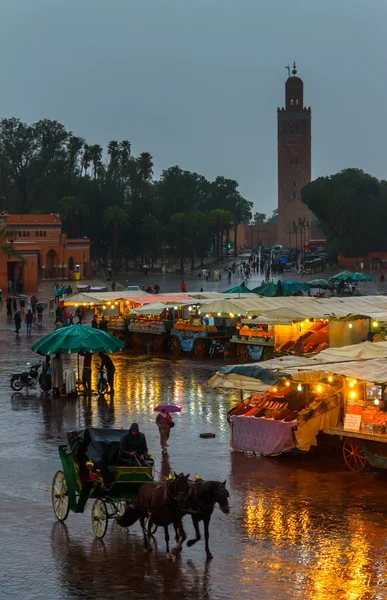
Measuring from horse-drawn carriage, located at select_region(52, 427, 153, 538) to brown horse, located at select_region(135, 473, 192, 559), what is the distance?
0.45 meters

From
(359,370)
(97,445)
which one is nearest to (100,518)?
(97,445)

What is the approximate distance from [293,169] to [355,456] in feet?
453

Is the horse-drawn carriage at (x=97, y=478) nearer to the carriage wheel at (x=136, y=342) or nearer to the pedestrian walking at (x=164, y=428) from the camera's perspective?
the pedestrian walking at (x=164, y=428)

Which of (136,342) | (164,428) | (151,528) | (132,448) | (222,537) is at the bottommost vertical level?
(222,537)

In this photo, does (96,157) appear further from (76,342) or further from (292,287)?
(76,342)

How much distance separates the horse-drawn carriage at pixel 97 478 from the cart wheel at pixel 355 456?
4.33 m

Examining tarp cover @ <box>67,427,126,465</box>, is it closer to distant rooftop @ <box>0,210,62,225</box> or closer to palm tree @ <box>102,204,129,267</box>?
distant rooftop @ <box>0,210,62,225</box>

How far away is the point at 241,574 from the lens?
10953 millimetres

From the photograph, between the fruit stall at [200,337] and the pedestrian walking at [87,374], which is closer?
the pedestrian walking at [87,374]

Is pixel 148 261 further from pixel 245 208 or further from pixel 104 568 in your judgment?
pixel 104 568

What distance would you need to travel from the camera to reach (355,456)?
15773 mm

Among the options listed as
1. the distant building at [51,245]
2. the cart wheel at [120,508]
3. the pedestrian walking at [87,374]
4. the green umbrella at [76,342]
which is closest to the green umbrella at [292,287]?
the pedestrian walking at [87,374]

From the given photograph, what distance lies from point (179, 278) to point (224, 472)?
66.2 m

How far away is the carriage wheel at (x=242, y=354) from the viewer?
102ft
